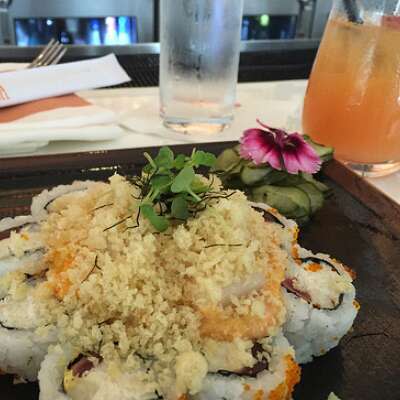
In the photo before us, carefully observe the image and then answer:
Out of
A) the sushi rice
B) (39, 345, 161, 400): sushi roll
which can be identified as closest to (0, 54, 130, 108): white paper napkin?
the sushi rice

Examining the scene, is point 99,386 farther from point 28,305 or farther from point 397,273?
point 397,273

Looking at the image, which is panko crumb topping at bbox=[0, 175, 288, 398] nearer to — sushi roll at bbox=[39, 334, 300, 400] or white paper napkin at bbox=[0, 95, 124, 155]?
sushi roll at bbox=[39, 334, 300, 400]

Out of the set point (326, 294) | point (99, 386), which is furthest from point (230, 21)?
point (99, 386)

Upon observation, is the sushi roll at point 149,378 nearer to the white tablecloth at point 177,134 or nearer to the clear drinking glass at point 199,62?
the white tablecloth at point 177,134

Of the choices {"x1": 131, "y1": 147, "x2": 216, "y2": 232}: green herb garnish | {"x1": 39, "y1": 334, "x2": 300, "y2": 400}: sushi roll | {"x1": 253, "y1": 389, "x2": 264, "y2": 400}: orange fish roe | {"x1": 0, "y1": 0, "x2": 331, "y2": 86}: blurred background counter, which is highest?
{"x1": 131, "y1": 147, "x2": 216, "y2": 232}: green herb garnish

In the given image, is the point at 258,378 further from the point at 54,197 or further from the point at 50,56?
the point at 50,56
